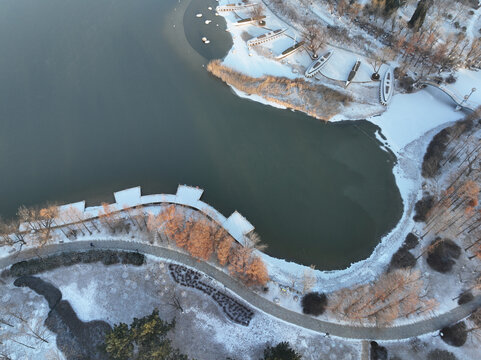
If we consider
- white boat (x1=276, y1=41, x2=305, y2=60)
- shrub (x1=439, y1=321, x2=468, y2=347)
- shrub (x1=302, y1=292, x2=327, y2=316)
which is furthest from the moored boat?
shrub (x1=439, y1=321, x2=468, y2=347)

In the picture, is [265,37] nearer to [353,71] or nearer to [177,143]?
[353,71]

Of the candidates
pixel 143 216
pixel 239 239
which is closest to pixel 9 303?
pixel 143 216

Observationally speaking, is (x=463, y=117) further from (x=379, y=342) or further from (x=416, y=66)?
(x=379, y=342)

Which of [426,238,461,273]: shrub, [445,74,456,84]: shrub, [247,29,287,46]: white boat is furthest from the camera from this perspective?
[247,29,287,46]: white boat

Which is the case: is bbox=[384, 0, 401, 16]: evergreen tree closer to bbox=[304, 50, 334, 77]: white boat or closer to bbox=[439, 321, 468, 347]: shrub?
bbox=[304, 50, 334, 77]: white boat

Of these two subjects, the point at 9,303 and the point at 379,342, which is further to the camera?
the point at 9,303
